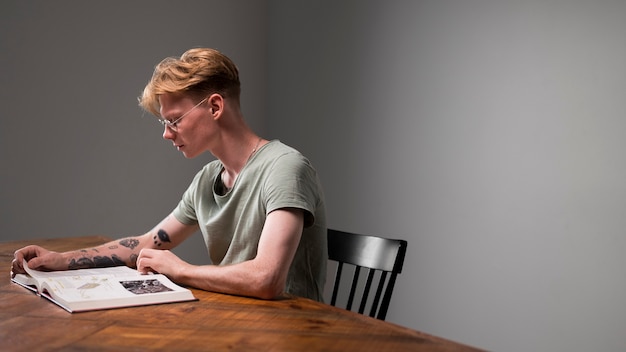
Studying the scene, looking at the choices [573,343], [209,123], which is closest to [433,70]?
[573,343]

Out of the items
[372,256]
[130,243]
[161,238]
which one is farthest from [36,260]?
[372,256]

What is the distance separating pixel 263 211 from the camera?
1718mm

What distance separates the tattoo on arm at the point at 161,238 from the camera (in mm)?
2033

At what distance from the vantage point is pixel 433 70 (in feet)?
→ 10.7

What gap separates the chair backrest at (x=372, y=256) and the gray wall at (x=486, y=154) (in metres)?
1.28

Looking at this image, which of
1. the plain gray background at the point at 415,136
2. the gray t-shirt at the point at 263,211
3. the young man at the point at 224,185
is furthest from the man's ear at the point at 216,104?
the plain gray background at the point at 415,136

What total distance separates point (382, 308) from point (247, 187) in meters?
0.46

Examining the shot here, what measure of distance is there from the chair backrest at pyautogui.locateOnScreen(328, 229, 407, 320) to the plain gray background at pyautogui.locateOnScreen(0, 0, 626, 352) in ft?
4.21

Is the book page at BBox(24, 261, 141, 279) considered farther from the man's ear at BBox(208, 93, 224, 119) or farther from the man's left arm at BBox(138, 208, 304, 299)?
the man's ear at BBox(208, 93, 224, 119)

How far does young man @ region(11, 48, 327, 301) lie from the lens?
5.43ft

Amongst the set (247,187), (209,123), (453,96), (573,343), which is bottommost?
(573,343)

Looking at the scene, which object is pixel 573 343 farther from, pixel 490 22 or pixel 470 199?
pixel 490 22

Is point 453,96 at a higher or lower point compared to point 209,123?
higher

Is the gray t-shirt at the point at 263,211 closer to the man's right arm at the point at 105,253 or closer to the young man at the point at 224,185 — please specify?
the young man at the point at 224,185
